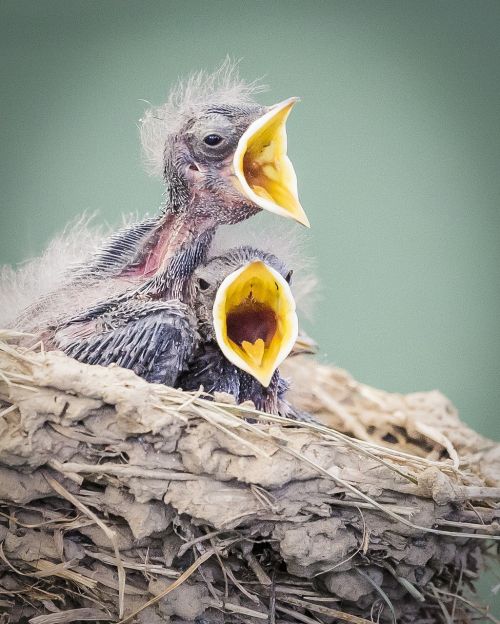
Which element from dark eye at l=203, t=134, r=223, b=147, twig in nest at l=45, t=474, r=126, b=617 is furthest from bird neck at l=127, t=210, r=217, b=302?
twig in nest at l=45, t=474, r=126, b=617

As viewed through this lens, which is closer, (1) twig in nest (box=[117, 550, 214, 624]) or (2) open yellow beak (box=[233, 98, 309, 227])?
(1) twig in nest (box=[117, 550, 214, 624])

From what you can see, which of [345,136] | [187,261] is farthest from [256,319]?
[345,136]

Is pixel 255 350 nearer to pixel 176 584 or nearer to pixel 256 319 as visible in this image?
pixel 256 319

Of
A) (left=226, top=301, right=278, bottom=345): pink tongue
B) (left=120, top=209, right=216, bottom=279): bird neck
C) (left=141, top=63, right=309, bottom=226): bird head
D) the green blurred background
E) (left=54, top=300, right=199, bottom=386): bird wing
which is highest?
the green blurred background

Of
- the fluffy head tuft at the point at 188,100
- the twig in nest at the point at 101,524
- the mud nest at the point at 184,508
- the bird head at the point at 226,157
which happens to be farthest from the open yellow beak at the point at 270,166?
the twig in nest at the point at 101,524

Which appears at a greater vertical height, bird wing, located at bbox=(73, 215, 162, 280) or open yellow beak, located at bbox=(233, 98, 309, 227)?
open yellow beak, located at bbox=(233, 98, 309, 227)

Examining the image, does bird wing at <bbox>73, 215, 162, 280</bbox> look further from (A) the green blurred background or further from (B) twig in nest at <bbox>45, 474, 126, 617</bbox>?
(B) twig in nest at <bbox>45, 474, 126, 617</bbox>

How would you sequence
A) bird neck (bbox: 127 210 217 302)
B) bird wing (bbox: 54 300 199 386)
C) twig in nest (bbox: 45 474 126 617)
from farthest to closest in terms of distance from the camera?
bird neck (bbox: 127 210 217 302), bird wing (bbox: 54 300 199 386), twig in nest (bbox: 45 474 126 617)

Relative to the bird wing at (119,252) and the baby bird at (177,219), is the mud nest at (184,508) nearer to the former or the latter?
the baby bird at (177,219)
